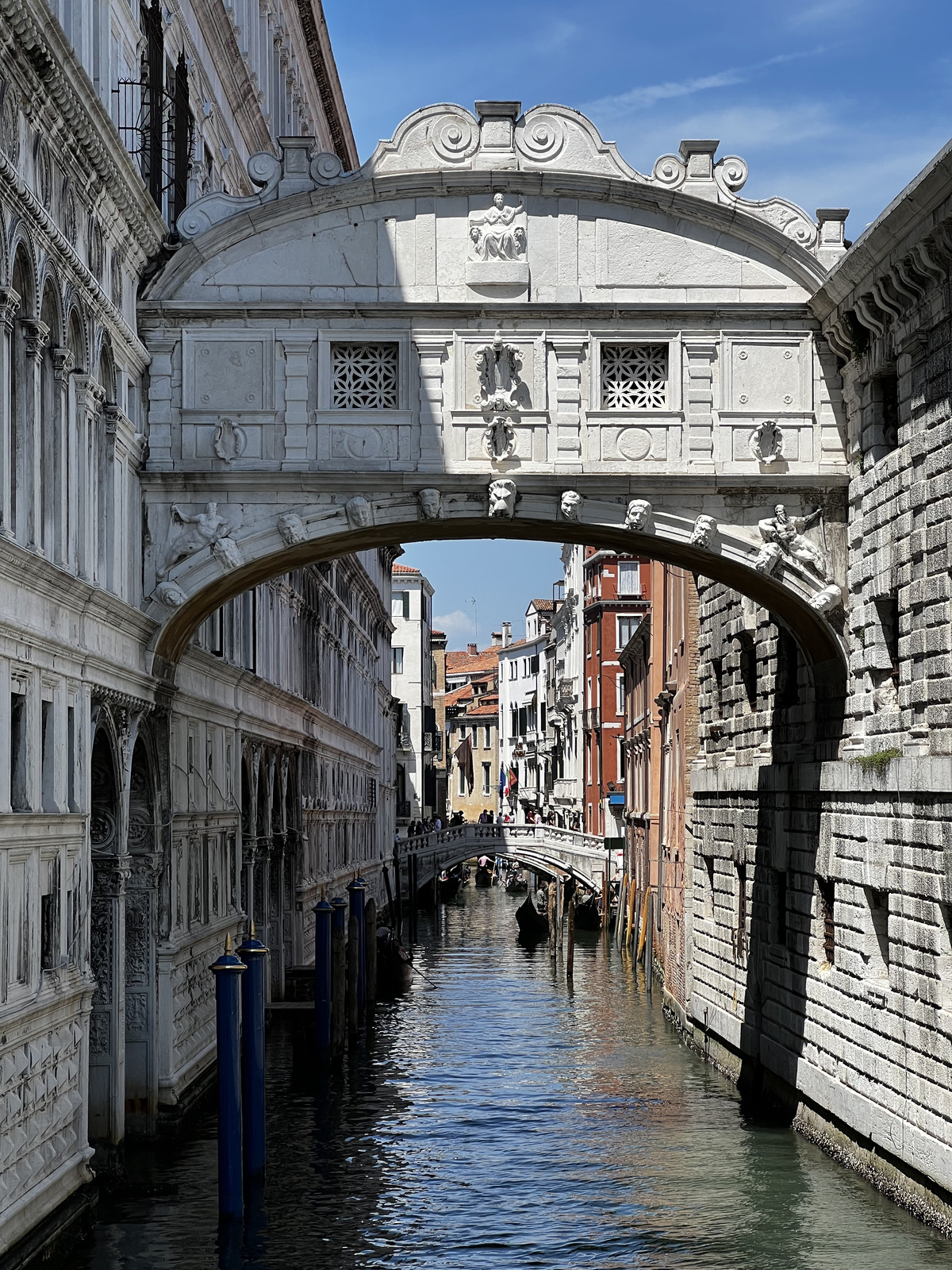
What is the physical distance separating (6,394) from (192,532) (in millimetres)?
4275

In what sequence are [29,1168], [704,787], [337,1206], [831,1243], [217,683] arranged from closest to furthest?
[29,1168] → [831,1243] → [337,1206] → [217,683] → [704,787]

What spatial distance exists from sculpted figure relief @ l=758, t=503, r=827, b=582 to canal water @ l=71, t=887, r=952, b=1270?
4940 mm

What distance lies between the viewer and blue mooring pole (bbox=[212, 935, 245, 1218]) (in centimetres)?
1349

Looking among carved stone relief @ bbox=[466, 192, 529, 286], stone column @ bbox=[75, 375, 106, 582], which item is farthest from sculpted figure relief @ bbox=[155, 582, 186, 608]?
carved stone relief @ bbox=[466, 192, 529, 286]

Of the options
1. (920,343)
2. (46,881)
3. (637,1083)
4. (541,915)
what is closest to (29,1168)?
(46,881)

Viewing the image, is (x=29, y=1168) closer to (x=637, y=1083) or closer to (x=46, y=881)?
(x=46, y=881)

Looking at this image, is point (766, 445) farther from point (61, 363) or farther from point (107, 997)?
point (107, 997)

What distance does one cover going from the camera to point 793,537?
15656 mm

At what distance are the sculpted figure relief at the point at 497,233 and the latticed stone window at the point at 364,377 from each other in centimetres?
108

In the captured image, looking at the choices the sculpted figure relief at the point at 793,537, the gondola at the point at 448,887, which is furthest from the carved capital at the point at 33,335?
the gondola at the point at 448,887

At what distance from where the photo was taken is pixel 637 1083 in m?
20.6

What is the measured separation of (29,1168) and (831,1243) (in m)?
5.53

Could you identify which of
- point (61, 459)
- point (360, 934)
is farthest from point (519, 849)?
point (61, 459)

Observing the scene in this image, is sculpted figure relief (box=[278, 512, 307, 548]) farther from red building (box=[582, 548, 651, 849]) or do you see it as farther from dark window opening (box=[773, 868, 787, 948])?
red building (box=[582, 548, 651, 849])
